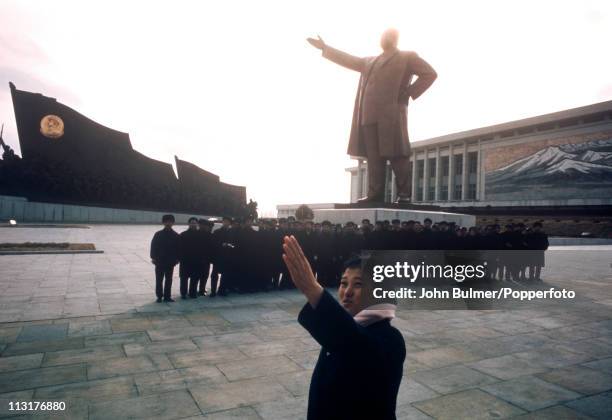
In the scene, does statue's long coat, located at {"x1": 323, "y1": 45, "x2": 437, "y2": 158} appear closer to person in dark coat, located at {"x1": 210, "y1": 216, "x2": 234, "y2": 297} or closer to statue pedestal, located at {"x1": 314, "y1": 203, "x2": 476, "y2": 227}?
statue pedestal, located at {"x1": 314, "y1": 203, "x2": 476, "y2": 227}

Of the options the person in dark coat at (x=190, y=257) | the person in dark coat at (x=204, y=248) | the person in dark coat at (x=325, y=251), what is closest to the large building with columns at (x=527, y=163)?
the person in dark coat at (x=325, y=251)

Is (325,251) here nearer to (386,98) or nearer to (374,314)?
(386,98)

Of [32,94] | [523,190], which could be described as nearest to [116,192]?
[32,94]

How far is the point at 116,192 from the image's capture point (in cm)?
3150

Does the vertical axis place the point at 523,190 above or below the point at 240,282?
above

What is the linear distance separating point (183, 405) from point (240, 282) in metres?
4.96

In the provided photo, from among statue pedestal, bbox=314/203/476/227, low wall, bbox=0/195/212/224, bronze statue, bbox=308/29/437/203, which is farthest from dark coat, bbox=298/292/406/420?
low wall, bbox=0/195/212/224

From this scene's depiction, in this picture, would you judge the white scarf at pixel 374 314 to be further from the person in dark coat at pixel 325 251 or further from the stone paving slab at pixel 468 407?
the person in dark coat at pixel 325 251

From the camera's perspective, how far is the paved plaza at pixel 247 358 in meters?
3.13

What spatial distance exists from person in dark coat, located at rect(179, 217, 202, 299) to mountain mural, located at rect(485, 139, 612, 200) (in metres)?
40.3

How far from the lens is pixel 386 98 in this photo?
11.2 metres

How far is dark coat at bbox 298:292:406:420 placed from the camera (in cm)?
128

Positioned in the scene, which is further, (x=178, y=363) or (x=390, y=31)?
(x=390, y=31)

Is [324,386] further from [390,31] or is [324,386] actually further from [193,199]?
[193,199]
